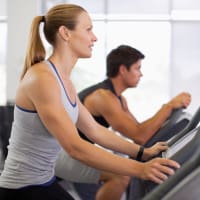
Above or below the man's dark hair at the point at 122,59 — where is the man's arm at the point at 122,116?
below

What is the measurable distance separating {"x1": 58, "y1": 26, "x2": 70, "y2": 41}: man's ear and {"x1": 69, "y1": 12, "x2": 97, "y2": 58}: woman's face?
1 cm

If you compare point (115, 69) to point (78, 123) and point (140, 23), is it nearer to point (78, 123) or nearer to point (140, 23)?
point (78, 123)

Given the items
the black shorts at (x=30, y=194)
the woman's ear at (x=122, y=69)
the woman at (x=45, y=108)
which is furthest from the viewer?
the woman's ear at (x=122, y=69)

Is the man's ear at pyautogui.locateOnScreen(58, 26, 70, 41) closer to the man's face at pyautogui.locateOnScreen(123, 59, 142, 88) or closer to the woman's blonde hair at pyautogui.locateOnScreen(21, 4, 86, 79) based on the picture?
the woman's blonde hair at pyautogui.locateOnScreen(21, 4, 86, 79)

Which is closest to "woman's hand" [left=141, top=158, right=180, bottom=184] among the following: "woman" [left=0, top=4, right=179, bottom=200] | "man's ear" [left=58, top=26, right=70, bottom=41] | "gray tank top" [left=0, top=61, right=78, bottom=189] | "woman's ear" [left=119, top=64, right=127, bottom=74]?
"woman" [left=0, top=4, right=179, bottom=200]

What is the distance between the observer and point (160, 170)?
37.0 inches

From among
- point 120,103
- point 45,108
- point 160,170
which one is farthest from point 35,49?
point 120,103

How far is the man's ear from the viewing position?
4.59ft

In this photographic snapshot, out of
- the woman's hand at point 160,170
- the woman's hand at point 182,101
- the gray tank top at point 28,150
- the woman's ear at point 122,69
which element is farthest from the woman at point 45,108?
the woman's ear at point 122,69

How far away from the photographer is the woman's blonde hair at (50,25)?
1.41 m

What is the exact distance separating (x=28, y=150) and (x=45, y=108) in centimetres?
19

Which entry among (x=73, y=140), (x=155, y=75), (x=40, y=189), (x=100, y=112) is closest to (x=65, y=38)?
(x=73, y=140)

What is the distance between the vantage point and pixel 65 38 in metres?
1.41

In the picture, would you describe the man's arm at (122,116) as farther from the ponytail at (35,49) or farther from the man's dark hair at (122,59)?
the ponytail at (35,49)
